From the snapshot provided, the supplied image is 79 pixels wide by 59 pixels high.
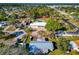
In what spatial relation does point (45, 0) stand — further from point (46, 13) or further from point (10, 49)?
point (10, 49)

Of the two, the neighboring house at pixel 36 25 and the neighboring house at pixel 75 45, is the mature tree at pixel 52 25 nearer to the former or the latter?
the neighboring house at pixel 36 25

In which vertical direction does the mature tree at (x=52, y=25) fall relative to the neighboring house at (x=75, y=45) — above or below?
above

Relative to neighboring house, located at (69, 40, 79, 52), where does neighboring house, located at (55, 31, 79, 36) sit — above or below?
above

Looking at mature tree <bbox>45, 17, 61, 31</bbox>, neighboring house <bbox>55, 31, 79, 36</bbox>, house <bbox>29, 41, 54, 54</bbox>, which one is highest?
mature tree <bbox>45, 17, 61, 31</bbox>

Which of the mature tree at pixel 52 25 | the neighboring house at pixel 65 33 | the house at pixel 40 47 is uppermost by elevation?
the mature tree at pixel 52 25

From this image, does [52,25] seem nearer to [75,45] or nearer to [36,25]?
Result: [36,25]

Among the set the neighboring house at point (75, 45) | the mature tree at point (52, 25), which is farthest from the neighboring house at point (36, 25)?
the neighboring house at point (75, 45)

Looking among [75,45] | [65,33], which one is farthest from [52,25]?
[75,45]

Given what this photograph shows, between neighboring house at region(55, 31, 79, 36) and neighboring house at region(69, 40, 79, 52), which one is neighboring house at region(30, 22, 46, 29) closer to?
neighboring house at region(55, 31, 79, 36)

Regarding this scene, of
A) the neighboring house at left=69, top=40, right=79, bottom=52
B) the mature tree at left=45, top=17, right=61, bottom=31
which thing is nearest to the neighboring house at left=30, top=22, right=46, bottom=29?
the mature tree at left=45, top=17, right=61, bottom=31
